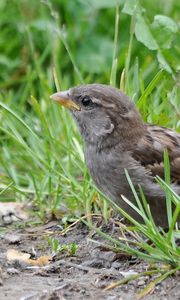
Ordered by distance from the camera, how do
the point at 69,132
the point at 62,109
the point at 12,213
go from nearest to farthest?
1. the point at 12,213
2. the point at 69,132
3. the point at 62,109

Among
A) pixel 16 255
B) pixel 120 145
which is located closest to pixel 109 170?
pixel 120 145

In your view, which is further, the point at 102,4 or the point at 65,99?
the point at 102,4

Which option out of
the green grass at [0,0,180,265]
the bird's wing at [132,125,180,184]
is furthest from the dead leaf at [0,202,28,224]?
the bird's wing at [132,125,180,184]

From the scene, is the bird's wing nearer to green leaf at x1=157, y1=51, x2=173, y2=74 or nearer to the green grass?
the green grass

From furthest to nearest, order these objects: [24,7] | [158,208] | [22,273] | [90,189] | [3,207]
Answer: [24,7]
[3,207]
[90,189]
[158,208]
[22,273]

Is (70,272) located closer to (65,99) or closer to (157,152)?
(157,152)

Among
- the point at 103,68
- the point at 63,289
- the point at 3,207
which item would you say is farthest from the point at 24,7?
the point at 63,289

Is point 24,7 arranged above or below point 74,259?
above

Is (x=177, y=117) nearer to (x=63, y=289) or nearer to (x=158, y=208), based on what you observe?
(x=158, y=208)
